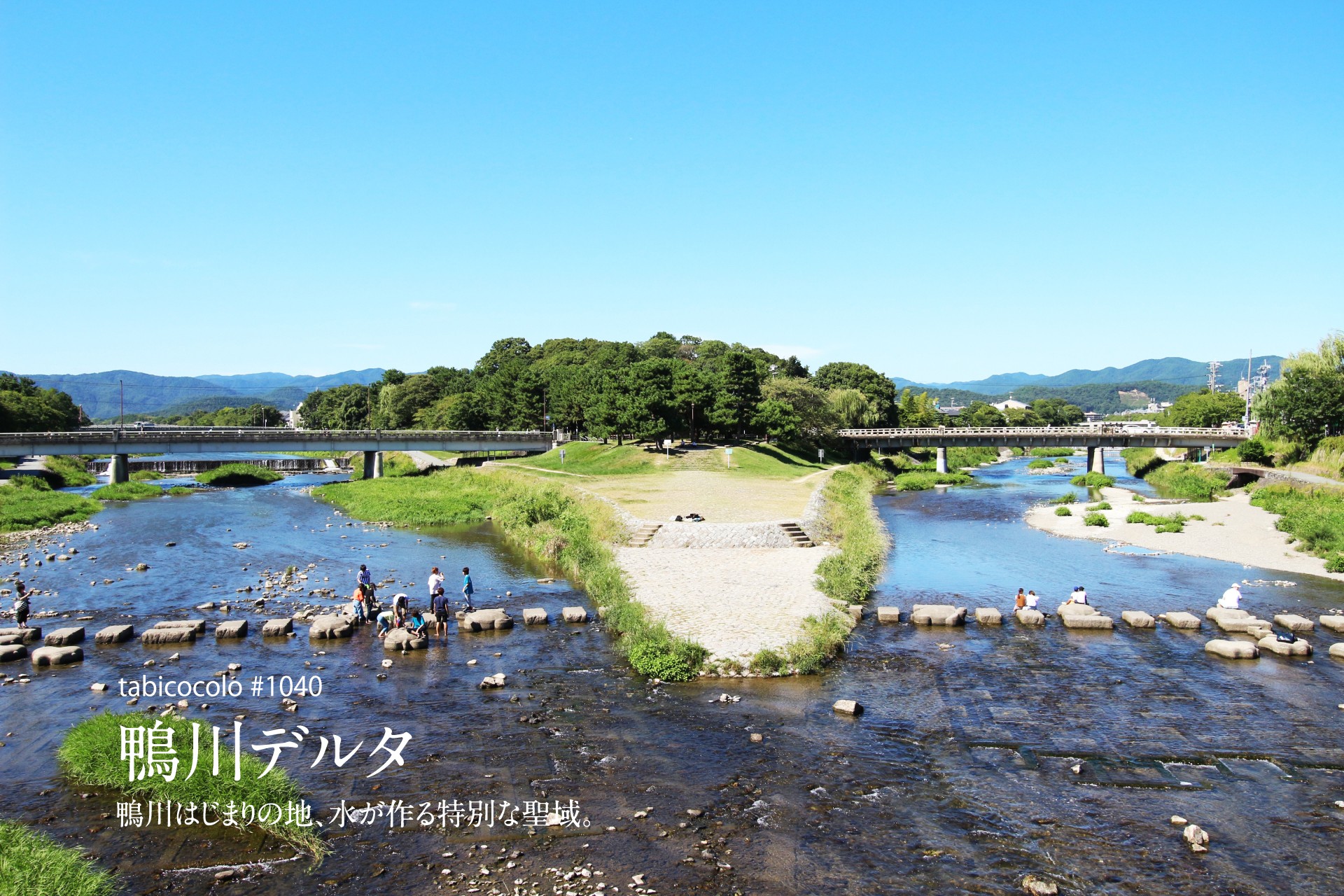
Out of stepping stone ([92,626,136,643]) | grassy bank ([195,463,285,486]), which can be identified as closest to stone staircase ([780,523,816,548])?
stepping stone ([92,626,136,643])

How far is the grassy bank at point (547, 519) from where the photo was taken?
2480cm

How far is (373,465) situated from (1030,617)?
80187 mm

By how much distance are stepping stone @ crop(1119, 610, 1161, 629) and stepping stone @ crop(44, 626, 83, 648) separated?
3473cm

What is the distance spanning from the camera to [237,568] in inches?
1606

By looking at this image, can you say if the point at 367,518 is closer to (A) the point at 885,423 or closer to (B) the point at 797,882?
(B) the point at 797,882

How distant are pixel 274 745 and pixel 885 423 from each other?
126797 millimetres

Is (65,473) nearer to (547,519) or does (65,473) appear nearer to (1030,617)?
(547,519)

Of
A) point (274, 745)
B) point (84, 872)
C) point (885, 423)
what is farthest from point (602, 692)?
point (885, 423)

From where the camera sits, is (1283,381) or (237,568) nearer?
(237,568)

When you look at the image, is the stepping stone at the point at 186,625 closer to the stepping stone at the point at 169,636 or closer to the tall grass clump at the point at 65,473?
the stepping stone at the point at 169,636

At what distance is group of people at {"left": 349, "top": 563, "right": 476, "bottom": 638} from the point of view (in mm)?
28234

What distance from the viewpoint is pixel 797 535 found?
42344mm

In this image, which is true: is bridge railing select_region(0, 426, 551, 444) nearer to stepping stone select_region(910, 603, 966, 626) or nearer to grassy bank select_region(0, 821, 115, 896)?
grassy bank select_region(0, 821, 115, 896)

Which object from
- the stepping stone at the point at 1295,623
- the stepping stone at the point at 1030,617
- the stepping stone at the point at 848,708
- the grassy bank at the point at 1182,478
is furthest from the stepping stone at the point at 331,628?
the grassy bank at the point at 1182,478
